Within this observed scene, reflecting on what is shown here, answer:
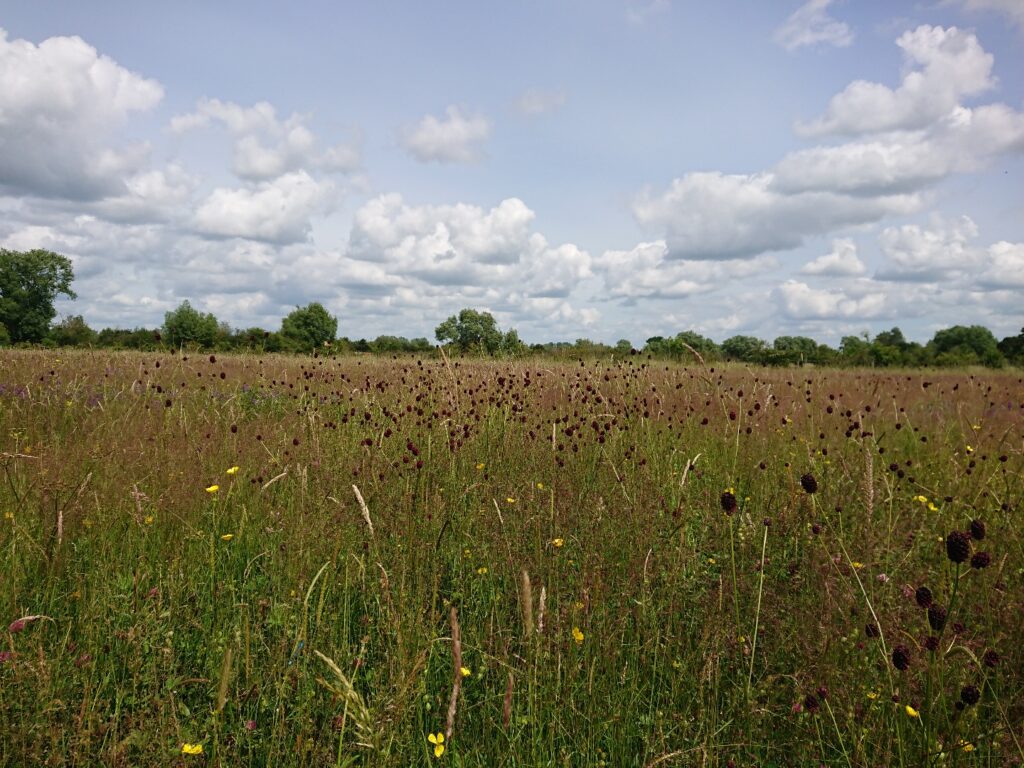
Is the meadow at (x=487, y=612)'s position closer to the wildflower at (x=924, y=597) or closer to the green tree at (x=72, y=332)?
the wildflower at (x=924, y=597)

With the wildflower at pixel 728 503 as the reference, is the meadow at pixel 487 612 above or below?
below

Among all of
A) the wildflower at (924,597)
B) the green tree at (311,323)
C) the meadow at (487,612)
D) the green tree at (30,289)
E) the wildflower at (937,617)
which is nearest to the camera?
the wildflower at (937,617)

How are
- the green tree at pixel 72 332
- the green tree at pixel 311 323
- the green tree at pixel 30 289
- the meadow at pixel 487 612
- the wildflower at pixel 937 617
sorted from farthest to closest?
the green tree at pixel 311 323 < the green tree at pixel 30 289 < the green tree at pixel 72 332 < the meadow at pixel 487 612 < the wildflower at pixel 937 617

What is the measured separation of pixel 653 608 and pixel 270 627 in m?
1.58

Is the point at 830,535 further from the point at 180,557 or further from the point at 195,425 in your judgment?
the point at 195,425

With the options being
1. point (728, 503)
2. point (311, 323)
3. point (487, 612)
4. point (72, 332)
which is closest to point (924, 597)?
point (728, 503)

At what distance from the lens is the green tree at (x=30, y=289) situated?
193ft

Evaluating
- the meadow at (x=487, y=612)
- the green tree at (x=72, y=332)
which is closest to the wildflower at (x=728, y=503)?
the meadow at (x=487, y=612)

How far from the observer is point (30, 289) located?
61438mm

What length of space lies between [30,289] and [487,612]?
257 feet

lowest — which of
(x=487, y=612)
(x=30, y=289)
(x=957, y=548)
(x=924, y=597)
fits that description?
(x=487, y=612)

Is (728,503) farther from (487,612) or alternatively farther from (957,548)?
(487,612)

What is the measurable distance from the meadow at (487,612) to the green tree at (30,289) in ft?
234

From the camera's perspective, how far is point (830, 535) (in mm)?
3096
